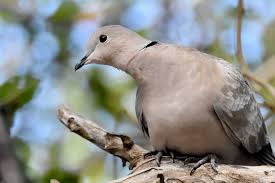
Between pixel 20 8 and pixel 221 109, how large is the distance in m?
2.28

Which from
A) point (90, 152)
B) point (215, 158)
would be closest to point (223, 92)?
point (215, 158)

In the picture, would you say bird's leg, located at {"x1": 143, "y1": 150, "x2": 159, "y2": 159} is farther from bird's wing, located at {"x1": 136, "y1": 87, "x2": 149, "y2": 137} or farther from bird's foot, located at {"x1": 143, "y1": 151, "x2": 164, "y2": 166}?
bird's wing, located at {"x1": 136, "y1": 87, "x2": 149, "y2": 137}

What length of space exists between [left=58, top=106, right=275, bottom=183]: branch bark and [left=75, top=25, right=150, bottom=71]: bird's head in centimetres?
52

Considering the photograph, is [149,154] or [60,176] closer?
[149,154]

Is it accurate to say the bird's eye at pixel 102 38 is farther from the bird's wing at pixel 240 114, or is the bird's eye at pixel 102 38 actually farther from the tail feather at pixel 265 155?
the tail feather at pixel 265 155

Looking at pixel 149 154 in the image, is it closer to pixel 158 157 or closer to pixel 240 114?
pixel 158 157

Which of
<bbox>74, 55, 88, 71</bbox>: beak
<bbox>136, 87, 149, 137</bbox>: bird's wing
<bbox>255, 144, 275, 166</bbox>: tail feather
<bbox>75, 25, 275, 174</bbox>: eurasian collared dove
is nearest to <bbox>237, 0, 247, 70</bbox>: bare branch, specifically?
<bbox>75, 25, 275, 174</bbox>: eurasian collared dove

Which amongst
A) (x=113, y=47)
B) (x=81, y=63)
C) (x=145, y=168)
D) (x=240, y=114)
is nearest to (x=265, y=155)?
(x=240, y=114)

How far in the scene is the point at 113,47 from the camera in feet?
10.5

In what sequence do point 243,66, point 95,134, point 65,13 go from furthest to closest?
point 65,13 < point 243,66 < point 95,134

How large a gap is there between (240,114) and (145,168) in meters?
0.60

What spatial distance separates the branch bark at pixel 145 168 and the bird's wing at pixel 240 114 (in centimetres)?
31

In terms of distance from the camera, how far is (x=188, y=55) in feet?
9.87

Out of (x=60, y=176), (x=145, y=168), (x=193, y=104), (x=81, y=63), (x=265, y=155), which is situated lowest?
(x=60, y=176)
